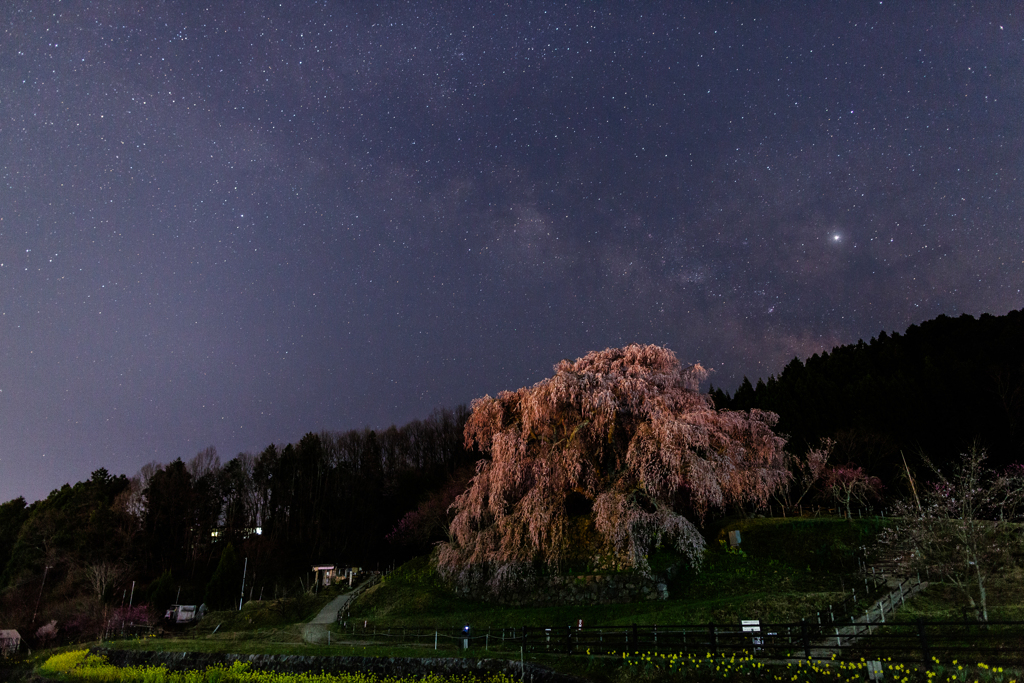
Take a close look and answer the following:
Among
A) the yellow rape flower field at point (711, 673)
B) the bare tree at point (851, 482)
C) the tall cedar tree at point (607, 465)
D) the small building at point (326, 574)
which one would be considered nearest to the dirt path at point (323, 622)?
the yellow rape flower field at point (711, 673)

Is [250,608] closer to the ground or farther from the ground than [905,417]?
closer to the ground

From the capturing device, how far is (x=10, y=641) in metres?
37.3

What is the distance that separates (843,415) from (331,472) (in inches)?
2307

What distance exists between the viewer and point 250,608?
39.3 m

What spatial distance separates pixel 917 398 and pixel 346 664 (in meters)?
50.5

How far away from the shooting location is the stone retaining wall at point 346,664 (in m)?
18.0

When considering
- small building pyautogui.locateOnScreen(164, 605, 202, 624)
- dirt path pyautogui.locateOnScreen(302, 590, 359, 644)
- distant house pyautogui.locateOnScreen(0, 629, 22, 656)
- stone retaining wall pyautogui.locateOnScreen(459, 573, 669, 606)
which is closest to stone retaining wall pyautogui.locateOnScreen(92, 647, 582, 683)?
dirt path pyautogui.locateOnScreen(302, 590, 359, 644)

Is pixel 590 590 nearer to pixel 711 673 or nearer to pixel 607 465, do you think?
pixel 607 465

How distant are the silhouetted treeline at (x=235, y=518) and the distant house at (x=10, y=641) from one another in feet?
28.2

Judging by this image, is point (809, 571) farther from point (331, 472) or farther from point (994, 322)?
point (331, 472)

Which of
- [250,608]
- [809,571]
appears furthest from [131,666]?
[809,571]

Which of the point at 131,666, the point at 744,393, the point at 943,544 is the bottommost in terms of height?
the point at 131,666

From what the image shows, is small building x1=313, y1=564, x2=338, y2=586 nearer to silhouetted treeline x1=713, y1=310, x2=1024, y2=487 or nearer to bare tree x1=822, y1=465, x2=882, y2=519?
bare tree x1=822, y1=465, x2=882, y2=519

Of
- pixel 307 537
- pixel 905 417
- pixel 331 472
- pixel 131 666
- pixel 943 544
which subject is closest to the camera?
pixel 943 544
